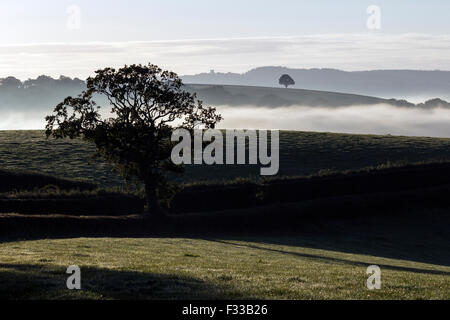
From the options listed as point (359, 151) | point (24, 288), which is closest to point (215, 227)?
point (24, 288)

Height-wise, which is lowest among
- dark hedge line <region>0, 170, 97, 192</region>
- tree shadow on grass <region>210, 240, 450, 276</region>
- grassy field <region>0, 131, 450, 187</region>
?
tree shadow on grass <region>210, 240, 450, 276</region>

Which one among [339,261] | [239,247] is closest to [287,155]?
[239,247]

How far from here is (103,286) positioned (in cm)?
1809

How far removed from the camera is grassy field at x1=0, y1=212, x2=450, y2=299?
57.6ft

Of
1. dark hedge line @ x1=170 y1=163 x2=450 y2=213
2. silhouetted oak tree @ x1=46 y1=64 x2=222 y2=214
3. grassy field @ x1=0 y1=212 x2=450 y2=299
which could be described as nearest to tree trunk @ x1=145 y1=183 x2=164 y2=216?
silhouetted oak tree @ x1=46 y1=64 x2=222 y2=214

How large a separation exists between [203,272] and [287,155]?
6299cm

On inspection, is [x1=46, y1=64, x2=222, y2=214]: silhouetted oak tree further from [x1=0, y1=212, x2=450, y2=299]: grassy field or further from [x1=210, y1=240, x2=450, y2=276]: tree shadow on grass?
[x1=210, y1=240, x2=450, y2=276]: tree shadow on grass

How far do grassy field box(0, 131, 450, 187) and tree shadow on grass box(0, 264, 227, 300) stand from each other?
153 ft

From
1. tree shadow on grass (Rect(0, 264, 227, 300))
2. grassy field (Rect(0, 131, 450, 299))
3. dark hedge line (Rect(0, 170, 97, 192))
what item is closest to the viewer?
tree shadow on grass (Rect(0, 264, 227, 300))

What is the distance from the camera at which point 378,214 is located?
192ft

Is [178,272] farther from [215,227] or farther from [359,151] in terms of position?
[359,151]

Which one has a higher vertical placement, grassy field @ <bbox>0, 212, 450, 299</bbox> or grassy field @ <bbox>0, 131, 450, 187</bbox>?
grassy field @ <bbox>0, 131, 450, 187</bbox>

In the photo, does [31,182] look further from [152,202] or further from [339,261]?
[339,261]
